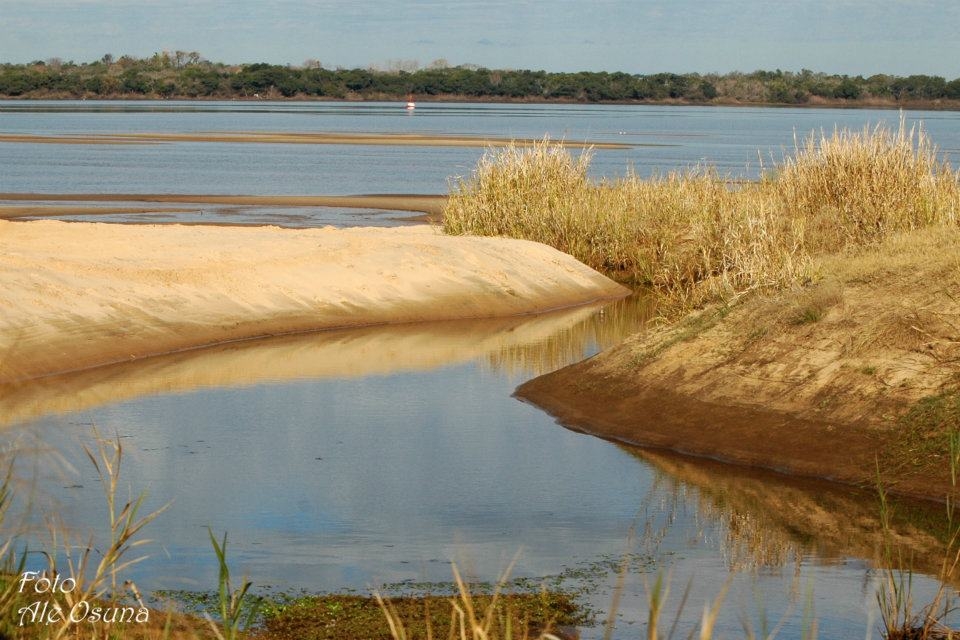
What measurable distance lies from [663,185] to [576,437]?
14319 millimetres

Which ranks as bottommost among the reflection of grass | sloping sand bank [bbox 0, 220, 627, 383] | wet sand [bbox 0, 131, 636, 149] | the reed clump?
the reflection of grass

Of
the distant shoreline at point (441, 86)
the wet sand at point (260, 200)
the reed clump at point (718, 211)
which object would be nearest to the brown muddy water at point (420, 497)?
the reed clump at point (718, 211)

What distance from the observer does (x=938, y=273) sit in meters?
14.5

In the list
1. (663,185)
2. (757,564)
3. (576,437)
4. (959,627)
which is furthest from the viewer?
(663,185)

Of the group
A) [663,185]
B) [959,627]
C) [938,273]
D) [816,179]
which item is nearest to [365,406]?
[938,273]

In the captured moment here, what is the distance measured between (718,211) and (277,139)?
178 feet

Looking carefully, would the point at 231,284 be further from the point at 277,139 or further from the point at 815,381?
A: the point at 277,139

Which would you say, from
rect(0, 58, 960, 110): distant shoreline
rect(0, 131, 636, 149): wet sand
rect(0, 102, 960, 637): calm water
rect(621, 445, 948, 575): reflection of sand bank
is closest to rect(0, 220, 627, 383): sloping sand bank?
rect(0, 102, 960, 637): calm water

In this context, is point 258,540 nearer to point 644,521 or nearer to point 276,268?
point 644,521

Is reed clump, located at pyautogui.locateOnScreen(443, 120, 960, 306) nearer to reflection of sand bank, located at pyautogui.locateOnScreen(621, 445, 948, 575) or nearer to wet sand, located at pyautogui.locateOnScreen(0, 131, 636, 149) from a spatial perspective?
reflection of sand bank, located at pyautogui.locateOnScreen(621, 445, 948, 575)

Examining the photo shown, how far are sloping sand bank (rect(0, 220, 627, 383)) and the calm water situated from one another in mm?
562

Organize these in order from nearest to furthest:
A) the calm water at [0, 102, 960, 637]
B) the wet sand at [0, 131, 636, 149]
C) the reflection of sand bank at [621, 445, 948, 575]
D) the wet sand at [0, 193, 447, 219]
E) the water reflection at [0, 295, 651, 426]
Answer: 1. the calm water at [0, 102, 960, 637]
2. the reflection of sand bank at [621, 445, 948, 575]
3. the water reflection at [0, 295, 651, 426]
4. the wet sand at [0, 193, 447, 219]
5. the wet sand at [0, 131, 636, 149]

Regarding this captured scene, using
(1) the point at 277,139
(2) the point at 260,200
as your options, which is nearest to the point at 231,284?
(2) the point at 260,200

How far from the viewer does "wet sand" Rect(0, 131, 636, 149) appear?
7094 centimetres
